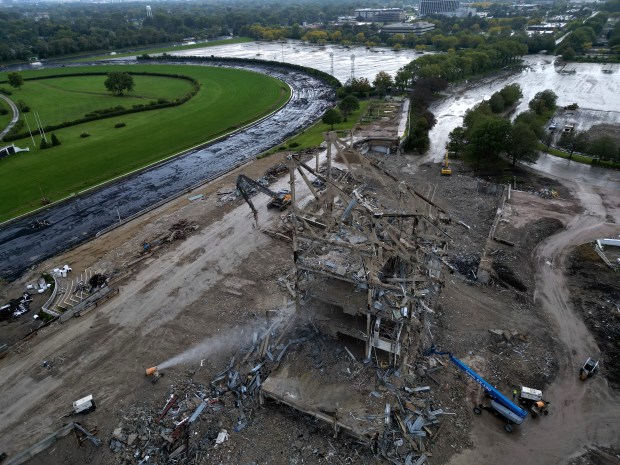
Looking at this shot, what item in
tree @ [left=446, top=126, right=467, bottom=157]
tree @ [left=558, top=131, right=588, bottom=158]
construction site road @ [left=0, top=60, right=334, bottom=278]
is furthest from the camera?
tree @ [left=446, top=126, right=467, bottom=157]

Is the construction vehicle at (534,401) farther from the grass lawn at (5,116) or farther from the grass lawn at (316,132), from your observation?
the grass lawn at (5,116)

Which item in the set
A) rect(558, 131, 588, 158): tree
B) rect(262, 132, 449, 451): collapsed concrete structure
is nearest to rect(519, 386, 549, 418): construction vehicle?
rect(262, 132, 449, 451): collapsed concrete structure

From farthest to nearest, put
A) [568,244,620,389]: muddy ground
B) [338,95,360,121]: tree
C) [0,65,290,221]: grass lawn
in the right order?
[338,95,360,121]: tree < [0,65,290,221]: grass lawn < [568,244,620,389]: muddy ground

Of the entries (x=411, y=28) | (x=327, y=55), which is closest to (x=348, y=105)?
(x=327, y=55)

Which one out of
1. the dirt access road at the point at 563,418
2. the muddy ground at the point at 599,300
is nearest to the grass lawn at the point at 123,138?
the dirt access road at the point at 563,418

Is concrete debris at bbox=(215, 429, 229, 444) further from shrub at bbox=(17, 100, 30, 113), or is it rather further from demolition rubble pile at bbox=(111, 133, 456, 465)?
shrub at bbox=(17, 100, 30, 113)

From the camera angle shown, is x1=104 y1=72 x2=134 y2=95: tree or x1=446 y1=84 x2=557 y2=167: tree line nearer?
x1=446 y1=84 x2=557 y2=167: tree line
